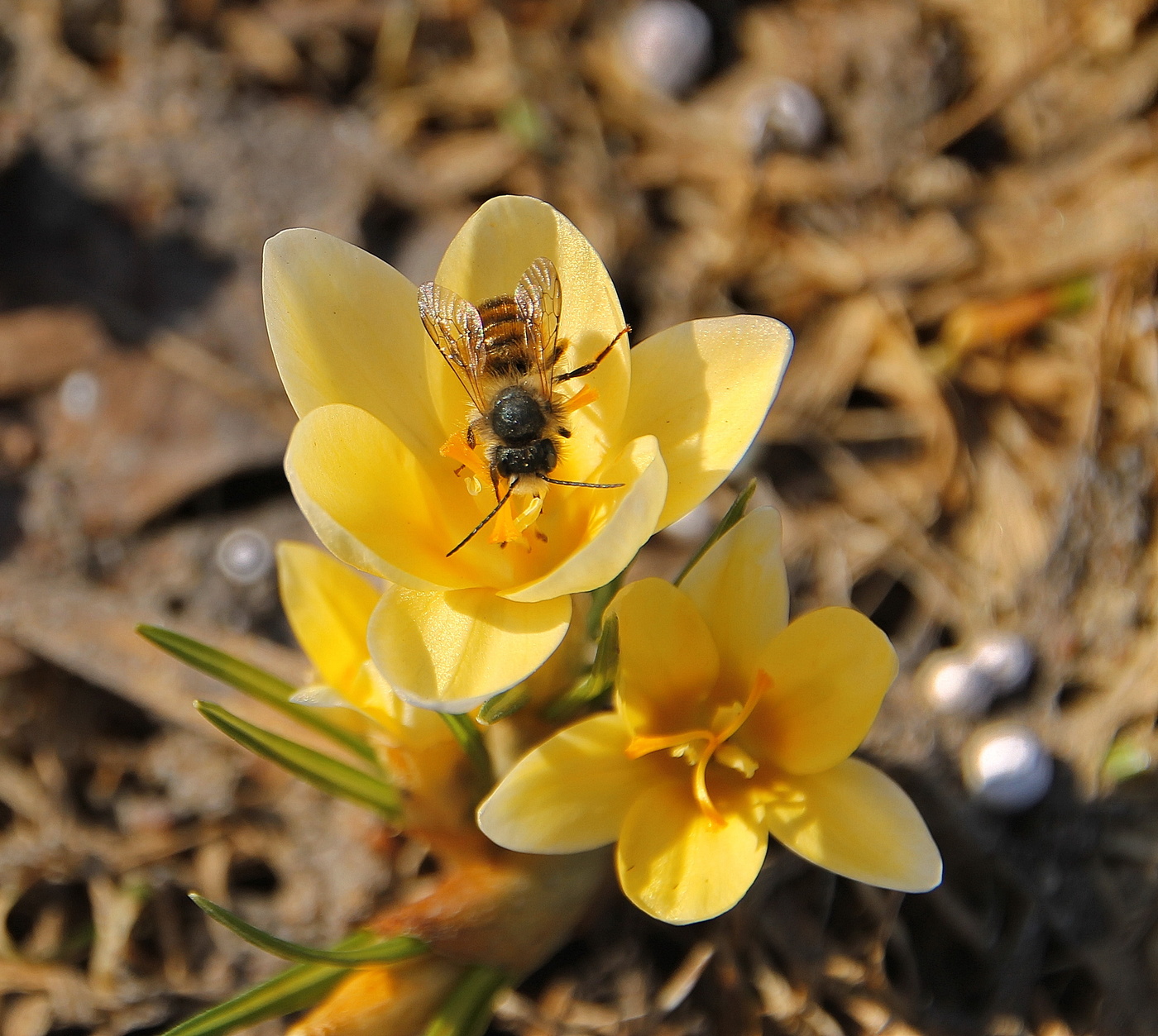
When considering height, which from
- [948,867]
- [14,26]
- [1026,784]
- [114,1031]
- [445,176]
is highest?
[14,26]

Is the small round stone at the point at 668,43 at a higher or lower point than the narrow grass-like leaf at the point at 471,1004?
higher

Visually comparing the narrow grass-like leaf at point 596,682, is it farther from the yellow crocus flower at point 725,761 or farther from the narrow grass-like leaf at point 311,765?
the narrow grass-like leaf at point 311,765

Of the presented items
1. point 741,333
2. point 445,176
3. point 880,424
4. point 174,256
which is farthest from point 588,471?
point 174,256

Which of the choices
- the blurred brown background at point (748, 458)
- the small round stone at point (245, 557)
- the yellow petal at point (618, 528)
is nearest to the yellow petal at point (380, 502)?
the yellow petal at point (618, 528)

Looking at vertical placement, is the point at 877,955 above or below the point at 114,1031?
above

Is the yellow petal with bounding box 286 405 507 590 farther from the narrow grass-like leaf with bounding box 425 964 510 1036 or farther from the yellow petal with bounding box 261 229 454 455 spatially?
the narrow grass-like leaf with bounding box 425 964 510 1036

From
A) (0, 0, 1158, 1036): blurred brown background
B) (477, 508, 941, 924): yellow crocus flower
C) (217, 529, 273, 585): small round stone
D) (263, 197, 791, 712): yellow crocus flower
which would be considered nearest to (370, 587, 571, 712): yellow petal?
(263, 197, 791, 712): yellow crocus flower

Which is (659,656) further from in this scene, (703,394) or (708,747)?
(703,394)

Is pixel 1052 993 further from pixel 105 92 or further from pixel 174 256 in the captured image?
pixel 105 92
